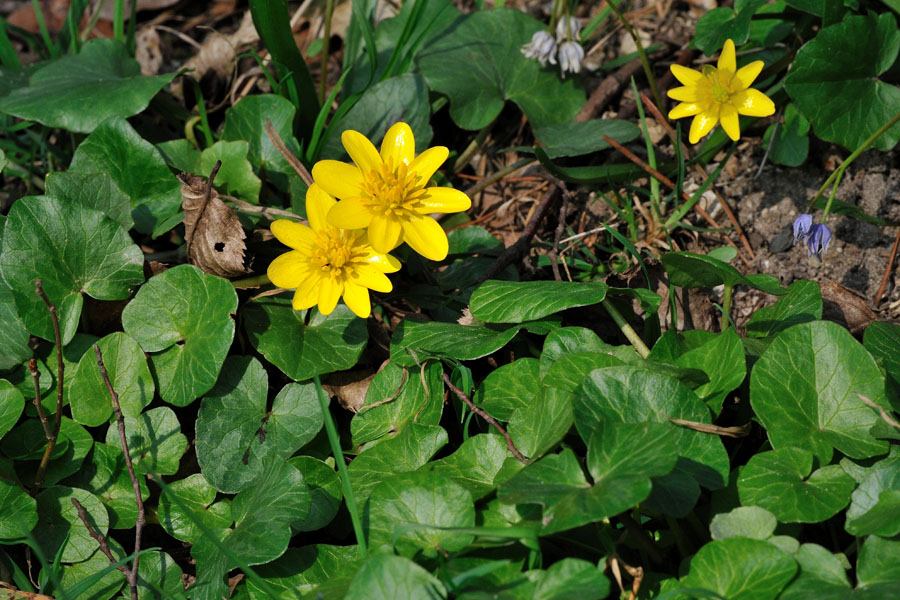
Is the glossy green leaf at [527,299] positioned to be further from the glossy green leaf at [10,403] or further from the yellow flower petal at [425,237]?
the glossy green leaf at [10,403]

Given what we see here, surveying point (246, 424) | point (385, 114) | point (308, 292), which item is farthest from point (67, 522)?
point (385, 114)

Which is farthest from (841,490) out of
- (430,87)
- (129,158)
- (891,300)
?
(129,158)

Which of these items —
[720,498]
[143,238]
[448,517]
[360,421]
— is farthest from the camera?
[143,238]

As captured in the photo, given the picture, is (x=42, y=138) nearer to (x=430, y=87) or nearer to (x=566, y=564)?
(x=430, y=87)

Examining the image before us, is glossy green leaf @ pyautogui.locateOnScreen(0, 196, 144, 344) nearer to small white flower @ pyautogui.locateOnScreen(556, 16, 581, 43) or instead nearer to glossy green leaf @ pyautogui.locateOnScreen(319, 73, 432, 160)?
glossy green leaf @ pyautogui.locateOnScreen(319, 73, 432, 160)

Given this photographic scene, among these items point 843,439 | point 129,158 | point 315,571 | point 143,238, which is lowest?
point 315,571

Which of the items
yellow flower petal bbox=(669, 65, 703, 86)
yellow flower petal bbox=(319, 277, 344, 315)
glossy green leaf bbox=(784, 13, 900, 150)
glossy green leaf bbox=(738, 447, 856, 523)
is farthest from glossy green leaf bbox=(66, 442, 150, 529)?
glossy green leaf bbox=(784, 13, 900, 150)
